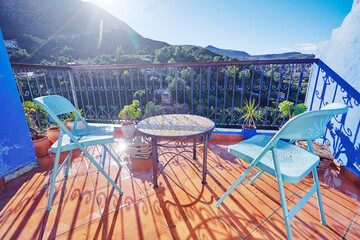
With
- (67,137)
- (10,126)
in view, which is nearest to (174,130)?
(67,137)

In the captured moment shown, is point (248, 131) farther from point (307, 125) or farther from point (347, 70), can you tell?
point (307, 125)

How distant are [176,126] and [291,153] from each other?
997mm

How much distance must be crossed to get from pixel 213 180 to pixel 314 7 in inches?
162

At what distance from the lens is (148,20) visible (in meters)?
7.55

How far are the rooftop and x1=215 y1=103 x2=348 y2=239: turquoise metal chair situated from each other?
17 cm

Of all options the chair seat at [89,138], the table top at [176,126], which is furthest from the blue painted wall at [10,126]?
the table top at [176,126]

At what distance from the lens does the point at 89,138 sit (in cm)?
159

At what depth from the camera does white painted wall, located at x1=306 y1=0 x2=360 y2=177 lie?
1.71 metres

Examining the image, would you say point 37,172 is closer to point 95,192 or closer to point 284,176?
point 95,192

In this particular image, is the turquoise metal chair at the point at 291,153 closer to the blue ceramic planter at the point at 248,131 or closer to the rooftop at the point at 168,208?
the rooftop at the point at 168,208

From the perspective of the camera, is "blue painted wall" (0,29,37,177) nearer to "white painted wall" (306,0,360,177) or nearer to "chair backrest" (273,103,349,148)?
"chair backrest" (273,103,349,148)

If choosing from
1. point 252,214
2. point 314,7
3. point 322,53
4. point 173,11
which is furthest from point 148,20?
point 252,214

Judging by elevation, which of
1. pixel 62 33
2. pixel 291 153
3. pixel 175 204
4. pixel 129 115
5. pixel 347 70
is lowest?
pixel 175 204

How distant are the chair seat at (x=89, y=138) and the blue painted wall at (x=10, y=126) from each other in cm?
67
